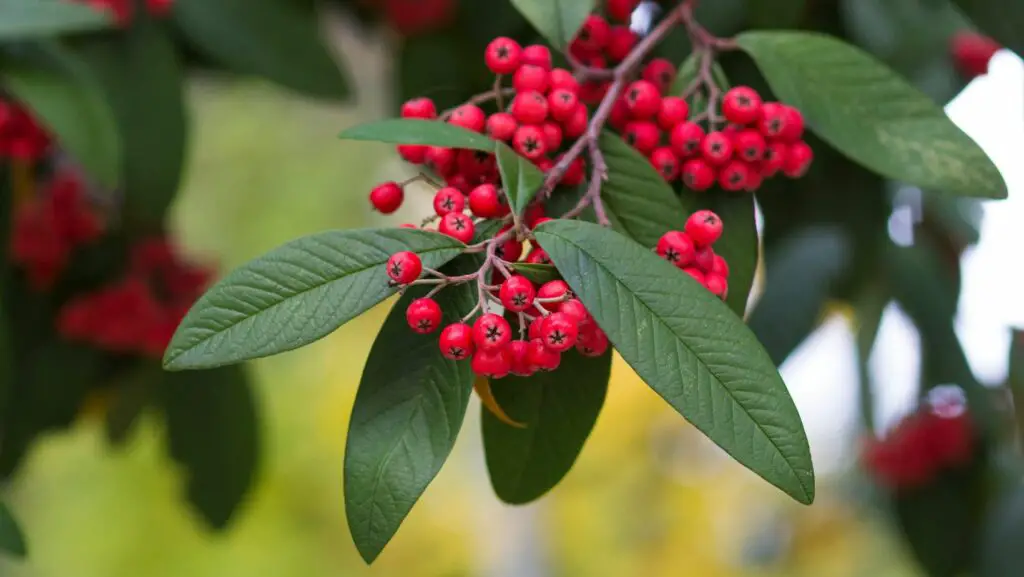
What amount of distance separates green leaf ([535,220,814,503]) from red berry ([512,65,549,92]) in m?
0.11

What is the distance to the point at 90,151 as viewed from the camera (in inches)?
28.6

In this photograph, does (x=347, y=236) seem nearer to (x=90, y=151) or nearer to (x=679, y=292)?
(x=679, y=292)

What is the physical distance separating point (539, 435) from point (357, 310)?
158mm

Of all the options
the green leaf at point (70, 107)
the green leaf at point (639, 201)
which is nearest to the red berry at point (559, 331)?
the green leaf at point (639, 201)

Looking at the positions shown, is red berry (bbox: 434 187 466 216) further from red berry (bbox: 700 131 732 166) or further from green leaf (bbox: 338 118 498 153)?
red berry (bbox: 700 131 732 166)

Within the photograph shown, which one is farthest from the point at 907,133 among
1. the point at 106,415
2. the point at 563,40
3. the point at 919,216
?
the point at 106,415

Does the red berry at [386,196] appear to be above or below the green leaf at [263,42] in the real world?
above

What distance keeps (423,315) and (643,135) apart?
19cm

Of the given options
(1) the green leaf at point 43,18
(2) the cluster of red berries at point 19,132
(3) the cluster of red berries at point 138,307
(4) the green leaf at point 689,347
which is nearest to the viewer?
(4) the green leaf at point 689,347

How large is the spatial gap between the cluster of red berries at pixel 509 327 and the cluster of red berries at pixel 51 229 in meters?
0.74

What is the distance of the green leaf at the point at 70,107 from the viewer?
73cm

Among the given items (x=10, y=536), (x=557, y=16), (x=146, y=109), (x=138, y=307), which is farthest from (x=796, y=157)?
(x=138, y=307)

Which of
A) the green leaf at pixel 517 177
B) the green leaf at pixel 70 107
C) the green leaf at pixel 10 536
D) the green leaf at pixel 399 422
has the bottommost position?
the green leaf at pixel 10 536

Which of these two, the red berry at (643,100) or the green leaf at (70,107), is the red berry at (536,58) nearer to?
the red berry at (643,100)
